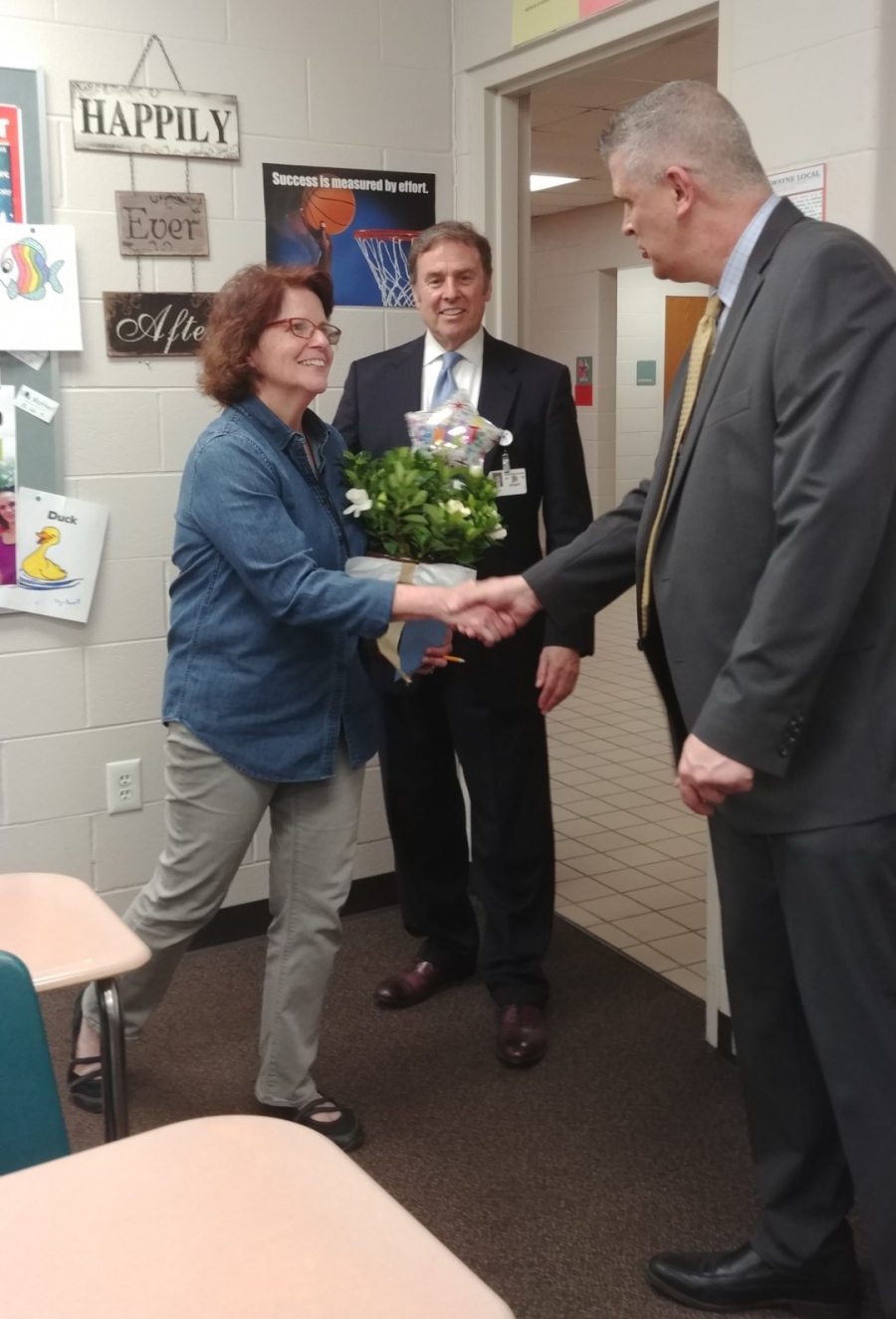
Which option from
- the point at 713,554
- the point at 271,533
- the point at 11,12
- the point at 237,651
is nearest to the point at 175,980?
the point at 237,651

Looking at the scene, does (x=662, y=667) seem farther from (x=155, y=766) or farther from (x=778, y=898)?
(x=155, y=766)

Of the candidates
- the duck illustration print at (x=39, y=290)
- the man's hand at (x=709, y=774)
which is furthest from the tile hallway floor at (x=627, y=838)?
the duck illustration print at (x=39, y=290)

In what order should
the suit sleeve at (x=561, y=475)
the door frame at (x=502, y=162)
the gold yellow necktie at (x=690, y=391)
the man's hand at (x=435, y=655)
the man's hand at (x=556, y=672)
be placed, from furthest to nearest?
the door frame at (x=502, y=162) < the suit sleeve at (x=561, y=475) < the man's hand at (x=556, y=672) < the man's hand at (x=435, y=655) < the gold yellow necktie at (x=690, y=391)

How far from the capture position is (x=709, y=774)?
1737 millimetres

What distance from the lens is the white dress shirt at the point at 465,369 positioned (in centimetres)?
297

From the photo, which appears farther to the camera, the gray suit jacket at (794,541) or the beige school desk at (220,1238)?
the gray suit jacket at (794,541)

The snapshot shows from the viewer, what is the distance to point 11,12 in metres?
2.98

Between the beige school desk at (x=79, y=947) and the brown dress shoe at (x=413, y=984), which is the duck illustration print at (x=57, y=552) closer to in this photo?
the brown dress shoe at (x=413, y=984)

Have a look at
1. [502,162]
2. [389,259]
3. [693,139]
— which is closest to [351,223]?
[389,259]

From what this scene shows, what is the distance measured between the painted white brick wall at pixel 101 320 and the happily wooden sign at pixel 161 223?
3 cm

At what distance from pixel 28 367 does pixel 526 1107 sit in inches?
81.1

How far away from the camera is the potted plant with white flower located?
2443 mm

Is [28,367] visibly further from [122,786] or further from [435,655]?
[435,655]

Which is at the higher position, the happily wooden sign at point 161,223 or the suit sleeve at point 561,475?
the happily wooden sign at point 161,223
